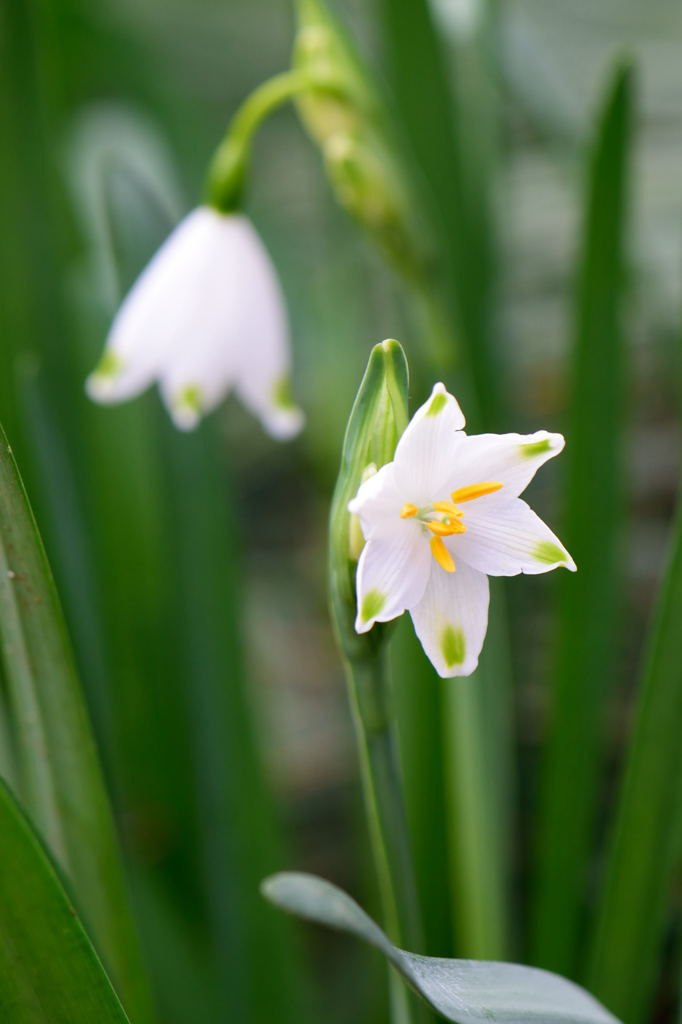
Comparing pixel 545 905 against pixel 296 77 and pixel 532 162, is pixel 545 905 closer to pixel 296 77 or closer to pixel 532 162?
pixel 296 77

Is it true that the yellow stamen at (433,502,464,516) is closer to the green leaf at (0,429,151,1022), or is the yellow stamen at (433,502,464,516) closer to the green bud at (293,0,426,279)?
the green leaf at (0,429,151,1022)

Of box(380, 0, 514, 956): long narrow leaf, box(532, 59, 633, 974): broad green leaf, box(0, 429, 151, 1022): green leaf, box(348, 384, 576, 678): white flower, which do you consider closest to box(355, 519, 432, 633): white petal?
box(348, 384, 576, 678): white flower

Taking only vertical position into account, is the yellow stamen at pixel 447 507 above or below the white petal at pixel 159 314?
below

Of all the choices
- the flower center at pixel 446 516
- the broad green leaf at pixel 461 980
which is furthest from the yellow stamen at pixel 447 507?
the broad green leaf at pixel 461 980

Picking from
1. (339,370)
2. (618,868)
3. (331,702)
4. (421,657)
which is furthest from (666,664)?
(331,702)

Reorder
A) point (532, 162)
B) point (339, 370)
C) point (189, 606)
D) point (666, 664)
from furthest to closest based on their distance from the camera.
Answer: point (532, 162), point (339, 370), point (189, 606), point (666, 664)

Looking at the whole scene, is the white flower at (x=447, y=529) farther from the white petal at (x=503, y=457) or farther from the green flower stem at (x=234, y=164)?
the green flower stem at (x=234, y=164)

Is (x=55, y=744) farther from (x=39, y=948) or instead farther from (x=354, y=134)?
(x=354, y=134)
